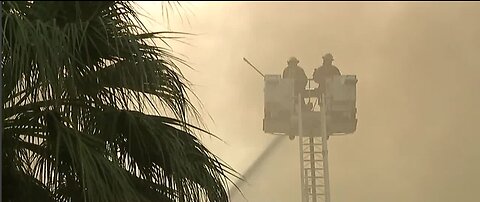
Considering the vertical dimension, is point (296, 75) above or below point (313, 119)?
above

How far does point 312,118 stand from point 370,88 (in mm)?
192

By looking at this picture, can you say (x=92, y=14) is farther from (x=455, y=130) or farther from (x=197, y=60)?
(x=455, y=130)

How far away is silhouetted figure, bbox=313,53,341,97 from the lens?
1793 millimetres

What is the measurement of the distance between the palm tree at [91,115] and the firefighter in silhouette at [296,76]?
14.5 inches

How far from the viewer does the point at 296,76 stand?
180 cm

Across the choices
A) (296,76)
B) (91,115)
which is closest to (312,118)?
(296,76)

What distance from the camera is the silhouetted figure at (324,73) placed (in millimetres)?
1793

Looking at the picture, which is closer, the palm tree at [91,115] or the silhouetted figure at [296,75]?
the palm tree at [91,115]

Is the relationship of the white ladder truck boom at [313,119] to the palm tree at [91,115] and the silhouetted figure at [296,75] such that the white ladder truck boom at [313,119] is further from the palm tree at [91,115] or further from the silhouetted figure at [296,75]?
the palm tree at [91,115]

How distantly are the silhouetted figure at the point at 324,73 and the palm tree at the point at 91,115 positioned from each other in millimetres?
421

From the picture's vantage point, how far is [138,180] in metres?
1.45

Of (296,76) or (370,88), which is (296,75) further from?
(370,88)

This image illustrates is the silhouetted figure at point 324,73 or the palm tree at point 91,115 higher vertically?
the silhouetted figure at point 324,73

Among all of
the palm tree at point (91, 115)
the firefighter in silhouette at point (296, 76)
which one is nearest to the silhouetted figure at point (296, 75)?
the firefighter in silhouette at point (296, 76)
